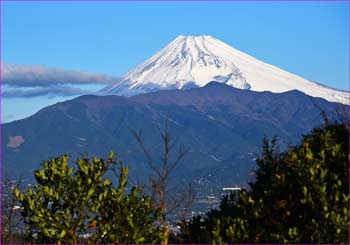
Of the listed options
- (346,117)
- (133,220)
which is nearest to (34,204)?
(133,220)

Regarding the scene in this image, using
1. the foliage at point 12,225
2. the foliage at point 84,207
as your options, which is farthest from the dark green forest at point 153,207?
the foliage at point 12,225

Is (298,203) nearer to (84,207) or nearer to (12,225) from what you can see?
→ (84,207)

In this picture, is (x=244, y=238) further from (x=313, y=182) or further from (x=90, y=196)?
(x=90, y=196)

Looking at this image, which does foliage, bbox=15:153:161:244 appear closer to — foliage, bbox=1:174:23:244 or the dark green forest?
the dark green forest

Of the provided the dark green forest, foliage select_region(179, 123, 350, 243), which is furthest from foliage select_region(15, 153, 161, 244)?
foliage select_region(179, 123, 350, 243)

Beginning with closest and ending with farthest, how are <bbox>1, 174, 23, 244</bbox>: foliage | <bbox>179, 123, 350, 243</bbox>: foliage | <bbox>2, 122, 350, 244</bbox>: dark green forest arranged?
<bbox>179, 123, 350, 243</bbox>: foliage
<bbox>2, 122, 350, 244</bbox>: dark green forest
<bbox>1, 174, 23, 244</bbox>: foliage

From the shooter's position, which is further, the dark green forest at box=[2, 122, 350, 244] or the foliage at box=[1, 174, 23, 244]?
the foliage at box=[1, 174, 23, 244]
